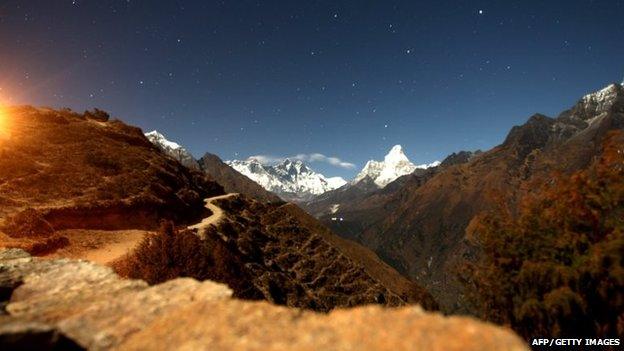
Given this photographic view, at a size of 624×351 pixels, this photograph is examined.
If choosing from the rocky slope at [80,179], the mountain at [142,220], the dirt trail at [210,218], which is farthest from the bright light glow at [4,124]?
the dirt trail at [210,218]

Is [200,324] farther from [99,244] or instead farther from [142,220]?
[142,220]

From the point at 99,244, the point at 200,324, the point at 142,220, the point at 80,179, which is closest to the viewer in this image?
the point at 200,324

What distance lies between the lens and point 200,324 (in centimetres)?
527

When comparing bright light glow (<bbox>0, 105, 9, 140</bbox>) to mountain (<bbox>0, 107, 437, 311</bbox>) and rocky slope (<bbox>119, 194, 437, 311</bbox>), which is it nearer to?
mountain (<bbox>0, 107, 437, 311</bbox>)

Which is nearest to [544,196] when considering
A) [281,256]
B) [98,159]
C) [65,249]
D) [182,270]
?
[182,270]

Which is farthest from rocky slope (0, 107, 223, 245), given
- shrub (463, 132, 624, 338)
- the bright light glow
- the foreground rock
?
shrub (463, 132, 624, 338)

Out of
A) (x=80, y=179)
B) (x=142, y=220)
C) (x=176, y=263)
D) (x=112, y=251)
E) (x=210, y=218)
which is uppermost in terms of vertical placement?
(x=80, y=179)

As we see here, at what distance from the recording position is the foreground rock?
4.29 m

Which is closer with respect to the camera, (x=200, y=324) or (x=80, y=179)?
(x=200, y=324)

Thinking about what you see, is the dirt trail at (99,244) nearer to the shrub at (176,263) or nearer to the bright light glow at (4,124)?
the shrub at (176,263)

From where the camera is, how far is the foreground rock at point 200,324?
14.1ft

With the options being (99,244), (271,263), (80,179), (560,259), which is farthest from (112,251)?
(560,259)

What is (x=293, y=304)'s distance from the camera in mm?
50219

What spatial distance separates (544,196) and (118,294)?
59.0 ft
